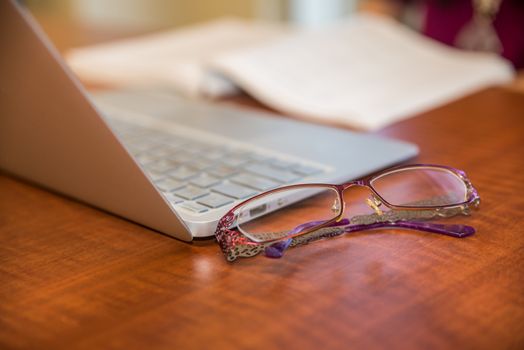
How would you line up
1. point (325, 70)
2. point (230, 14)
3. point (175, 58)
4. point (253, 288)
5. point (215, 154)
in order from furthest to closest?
1. point (230, 14)
2. point (175, 58)
3. point (325, 70)
4. point (215, 154)
5. point (253, 288)

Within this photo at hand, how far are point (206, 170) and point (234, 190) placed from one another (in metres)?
0.06

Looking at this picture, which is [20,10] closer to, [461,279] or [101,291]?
[101,291]

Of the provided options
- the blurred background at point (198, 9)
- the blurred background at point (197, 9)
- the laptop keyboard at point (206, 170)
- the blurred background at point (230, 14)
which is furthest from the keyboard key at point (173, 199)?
Answer: the blurred background at point (198, 9)

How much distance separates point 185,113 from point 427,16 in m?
1.15

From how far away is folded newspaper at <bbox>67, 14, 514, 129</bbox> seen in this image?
2.81 feet

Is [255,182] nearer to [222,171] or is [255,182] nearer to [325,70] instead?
[222,171]

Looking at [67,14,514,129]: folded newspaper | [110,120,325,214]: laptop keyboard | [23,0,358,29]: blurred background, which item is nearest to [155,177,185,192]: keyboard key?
[110,120,325,214]: laptop keyboard

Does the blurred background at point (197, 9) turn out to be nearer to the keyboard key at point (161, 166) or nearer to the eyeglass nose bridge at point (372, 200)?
the keyboard key at point (161, 166)

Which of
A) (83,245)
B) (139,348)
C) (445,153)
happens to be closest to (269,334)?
(139,348)

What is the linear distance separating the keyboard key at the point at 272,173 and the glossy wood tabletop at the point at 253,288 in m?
0.09

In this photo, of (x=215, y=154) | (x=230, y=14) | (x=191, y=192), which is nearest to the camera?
(x=191, y=192)

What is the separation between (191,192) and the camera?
1.67 feet

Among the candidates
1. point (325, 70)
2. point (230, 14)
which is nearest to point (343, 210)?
point (325, 70)

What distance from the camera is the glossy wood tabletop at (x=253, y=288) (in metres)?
0.35
